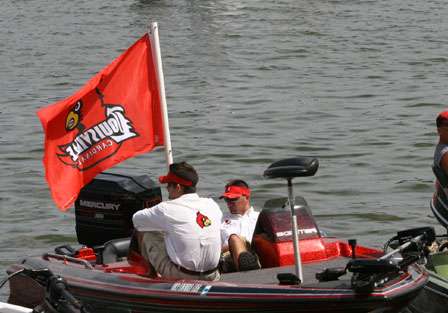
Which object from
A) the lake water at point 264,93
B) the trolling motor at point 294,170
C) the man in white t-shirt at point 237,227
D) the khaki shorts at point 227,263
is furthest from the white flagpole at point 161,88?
the lake water at point 264,93

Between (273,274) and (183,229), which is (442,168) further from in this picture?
(183,229)

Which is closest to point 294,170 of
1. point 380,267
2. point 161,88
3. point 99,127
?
point 380,267

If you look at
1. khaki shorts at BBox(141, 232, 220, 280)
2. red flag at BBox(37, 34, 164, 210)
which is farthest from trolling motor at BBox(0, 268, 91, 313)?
red flag at BBox(37, 34, 164, 210)

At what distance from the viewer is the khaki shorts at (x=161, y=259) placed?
10.1 m

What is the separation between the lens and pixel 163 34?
114 feet

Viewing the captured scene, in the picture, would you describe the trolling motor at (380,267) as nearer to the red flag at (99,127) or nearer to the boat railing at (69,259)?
the boat railing at (69,259)

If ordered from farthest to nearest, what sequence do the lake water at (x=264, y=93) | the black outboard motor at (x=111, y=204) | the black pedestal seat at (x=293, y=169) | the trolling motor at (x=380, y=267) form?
the lake water at (x=264, y=93)
the black outboard motor at (x=111, y=204)
the black pedestal seat at (x=293, y=169)
the trolling motor at (x=380, y=267)

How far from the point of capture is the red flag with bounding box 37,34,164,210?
439 inches

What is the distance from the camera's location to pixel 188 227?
9.91m

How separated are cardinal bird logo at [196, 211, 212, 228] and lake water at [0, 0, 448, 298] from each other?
16.5 feet

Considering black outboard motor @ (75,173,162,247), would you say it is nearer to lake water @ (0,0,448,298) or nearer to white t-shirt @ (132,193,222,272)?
white t-shirt @ (132,193,222,272)

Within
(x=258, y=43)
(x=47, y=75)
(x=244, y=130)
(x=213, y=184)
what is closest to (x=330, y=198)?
(x=213, y=184)

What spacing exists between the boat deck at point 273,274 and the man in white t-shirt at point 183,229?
0.82 ft

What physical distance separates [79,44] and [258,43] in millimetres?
4459
